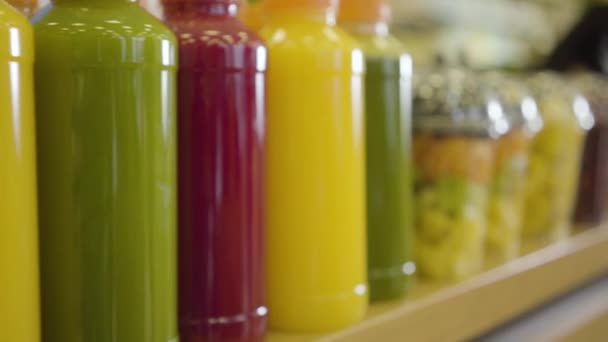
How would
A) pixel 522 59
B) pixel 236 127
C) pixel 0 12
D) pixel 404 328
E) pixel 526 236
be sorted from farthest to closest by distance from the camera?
pixel 522 59
pixel 526 236
pixel 404 328
pixel 236 127
pixel 0 12

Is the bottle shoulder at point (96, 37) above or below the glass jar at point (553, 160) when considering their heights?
above

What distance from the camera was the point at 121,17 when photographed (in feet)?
1.46

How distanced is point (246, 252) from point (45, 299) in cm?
14

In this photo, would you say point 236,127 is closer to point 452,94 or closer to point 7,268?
point 7,268

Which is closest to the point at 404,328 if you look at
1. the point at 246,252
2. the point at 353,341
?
the point at 353,341

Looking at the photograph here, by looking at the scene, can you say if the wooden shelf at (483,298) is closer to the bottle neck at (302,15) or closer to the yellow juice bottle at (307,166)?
the yellow juice bottle at (307,166)

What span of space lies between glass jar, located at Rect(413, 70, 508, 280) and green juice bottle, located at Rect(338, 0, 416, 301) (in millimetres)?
75

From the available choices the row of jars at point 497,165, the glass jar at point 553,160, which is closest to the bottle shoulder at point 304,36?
the row of jars at point 497,165

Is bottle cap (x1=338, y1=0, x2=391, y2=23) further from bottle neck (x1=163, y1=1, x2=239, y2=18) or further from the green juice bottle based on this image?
bottle neck (x1=163, y1=1, x2=239, y2=18)

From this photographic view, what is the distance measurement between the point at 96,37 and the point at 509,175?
0.58m

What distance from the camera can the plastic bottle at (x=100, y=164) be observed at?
43 cm

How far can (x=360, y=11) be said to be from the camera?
2.27ft

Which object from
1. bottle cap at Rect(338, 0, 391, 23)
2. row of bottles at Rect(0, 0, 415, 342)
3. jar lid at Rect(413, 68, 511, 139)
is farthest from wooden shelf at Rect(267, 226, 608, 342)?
bottle cap at Rect(338, 0, 391, 23)

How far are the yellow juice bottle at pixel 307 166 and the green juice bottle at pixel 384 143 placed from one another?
0.09m
